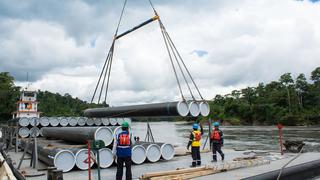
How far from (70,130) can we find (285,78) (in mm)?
95925

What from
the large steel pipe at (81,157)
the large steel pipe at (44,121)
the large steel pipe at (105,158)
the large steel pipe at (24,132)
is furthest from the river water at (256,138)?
the large steel pipe at (81,157)

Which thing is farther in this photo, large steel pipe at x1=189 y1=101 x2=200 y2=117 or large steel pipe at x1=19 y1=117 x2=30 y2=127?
large steel pipe at x1=19 y1=117 x2=30 y2=127

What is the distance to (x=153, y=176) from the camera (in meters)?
7.64

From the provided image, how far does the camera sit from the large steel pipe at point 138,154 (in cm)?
1065

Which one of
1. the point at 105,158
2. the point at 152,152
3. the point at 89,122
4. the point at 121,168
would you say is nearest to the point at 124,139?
the point at 121,168

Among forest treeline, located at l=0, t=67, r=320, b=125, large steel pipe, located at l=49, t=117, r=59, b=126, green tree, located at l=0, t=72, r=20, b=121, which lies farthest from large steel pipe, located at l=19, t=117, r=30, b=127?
forest treeline, located at l=0, t=67, r=320, b=125

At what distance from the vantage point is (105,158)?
10062 millimetres

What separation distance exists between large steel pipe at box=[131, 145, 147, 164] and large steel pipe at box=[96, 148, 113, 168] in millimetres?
840

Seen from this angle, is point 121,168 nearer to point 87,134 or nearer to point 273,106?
point 87,134

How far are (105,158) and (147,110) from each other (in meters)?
2.33

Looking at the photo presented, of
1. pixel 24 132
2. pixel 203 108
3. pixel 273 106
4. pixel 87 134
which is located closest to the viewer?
pixel 203 108

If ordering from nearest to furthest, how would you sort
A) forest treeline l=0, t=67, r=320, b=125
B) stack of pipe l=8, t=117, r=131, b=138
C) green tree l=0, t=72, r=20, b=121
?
1. stack of pipe l=8, t=117, r=131, b=138
2. green tree l=0, t=72, r=20, b=121
3. forest treeline l=0, t=67, r=320, b=125

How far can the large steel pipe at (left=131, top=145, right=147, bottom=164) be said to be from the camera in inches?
419

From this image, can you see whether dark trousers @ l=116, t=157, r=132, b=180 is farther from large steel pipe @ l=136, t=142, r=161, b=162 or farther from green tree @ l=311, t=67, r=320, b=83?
green tree @ l=311, t=67, r=320, b=83
